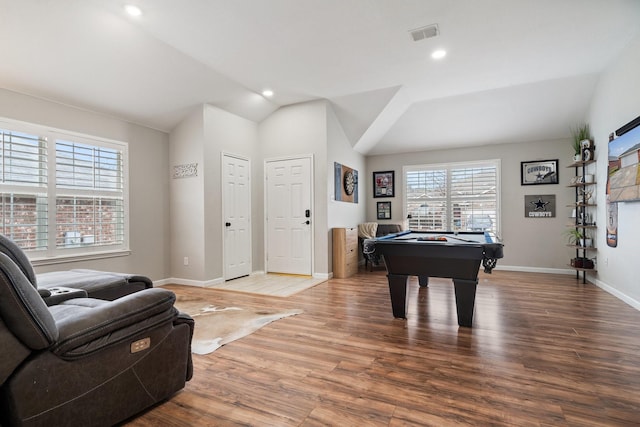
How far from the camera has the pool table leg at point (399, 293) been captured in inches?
129

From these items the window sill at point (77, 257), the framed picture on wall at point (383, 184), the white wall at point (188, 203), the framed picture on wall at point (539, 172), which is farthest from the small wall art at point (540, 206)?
the window sill at point (77, 257)

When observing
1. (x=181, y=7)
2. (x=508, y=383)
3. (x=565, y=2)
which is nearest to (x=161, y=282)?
(x=181, y=7)

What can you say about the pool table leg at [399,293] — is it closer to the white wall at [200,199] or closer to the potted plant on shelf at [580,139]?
the white wall at [200,199]

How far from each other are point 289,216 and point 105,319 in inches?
167

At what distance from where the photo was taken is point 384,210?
7.17 m

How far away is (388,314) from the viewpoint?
3436 mm

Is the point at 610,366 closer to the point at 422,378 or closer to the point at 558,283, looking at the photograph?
the point at 422,378

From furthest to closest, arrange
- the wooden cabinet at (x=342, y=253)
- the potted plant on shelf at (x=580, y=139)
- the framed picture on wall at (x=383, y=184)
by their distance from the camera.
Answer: the framed picture on wall at (x=383, y=184)
the wooden cabinet at (x=342, y=253)
the potted plant on shelf at (x=580, y=139)

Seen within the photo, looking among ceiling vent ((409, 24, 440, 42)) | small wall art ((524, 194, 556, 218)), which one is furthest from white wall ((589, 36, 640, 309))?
ceiling vent ((409, 24, 440, 42))

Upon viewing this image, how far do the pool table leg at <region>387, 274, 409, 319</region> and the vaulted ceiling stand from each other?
2592mm

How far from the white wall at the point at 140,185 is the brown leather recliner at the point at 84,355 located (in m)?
3.06

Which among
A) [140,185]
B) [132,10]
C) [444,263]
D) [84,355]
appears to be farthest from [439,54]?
[140,185]

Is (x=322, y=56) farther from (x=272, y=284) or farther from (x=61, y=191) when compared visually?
(x=61, y=191)

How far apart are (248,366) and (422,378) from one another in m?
1.18
